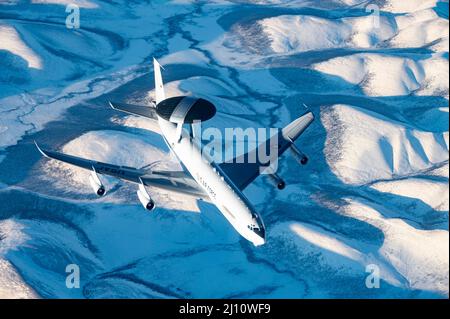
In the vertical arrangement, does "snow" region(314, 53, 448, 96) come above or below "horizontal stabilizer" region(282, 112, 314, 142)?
below

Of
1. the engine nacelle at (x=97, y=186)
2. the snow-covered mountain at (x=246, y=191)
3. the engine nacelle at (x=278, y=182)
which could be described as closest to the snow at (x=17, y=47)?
the snow-covered mountain at (x=246, y=191)

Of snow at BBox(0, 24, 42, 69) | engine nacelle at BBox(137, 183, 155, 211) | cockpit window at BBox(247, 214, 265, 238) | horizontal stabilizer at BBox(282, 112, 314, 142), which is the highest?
horizontal stabilizer at BBox(282, 112, 314, 142)

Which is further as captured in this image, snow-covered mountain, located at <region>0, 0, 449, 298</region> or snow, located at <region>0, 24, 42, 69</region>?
snow, located at <region>0, 24, 42, 69</region>

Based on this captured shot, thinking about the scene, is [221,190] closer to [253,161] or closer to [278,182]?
[278,182]

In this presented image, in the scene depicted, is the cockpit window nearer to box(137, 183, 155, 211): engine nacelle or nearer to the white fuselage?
the white fuselage

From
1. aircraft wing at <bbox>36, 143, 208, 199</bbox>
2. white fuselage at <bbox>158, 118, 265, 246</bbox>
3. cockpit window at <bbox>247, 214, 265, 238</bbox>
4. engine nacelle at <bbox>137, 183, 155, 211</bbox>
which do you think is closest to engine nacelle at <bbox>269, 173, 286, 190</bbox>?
white fuselage at <bbox>158, 118, 265, 246</bbox>

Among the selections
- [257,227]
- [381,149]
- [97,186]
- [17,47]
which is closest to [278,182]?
[257,227]

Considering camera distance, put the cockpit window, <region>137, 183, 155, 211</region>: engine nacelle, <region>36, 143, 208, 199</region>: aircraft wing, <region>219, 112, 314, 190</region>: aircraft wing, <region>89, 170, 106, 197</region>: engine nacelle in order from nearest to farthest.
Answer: the cockpit window
<region>137, 183, 155, 211</region>: engine nacelle
<region>89, 170, 106, 197</region>: engine nacelle
<region>36, 143, 208, 199</region>: aircraft wing
<region>219, 112, 314, 190</region>: aircraft wing
